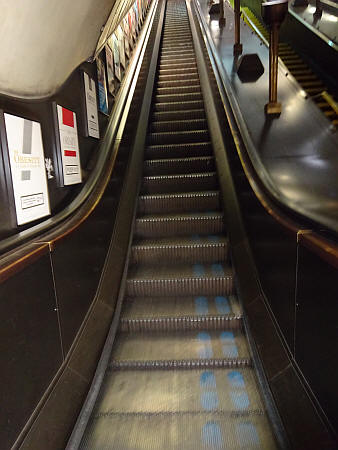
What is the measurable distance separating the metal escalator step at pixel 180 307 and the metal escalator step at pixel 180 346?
118 millimetres

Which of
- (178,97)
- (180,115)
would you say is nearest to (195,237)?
(180,115)

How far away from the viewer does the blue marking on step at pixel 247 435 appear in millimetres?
1438

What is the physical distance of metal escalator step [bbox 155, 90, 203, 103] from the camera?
5250 millimetres

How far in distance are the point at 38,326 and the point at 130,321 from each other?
91cm

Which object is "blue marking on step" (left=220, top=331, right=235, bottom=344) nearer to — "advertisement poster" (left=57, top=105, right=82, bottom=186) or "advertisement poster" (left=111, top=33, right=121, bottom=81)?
"advertisement poster" (left=57, top=105, right=82, bottom=186)

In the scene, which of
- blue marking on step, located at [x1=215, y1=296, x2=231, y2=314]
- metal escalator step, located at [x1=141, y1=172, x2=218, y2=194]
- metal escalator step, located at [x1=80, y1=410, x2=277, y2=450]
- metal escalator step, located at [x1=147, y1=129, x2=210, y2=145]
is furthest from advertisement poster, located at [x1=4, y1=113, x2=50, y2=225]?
metal escalator step, located at [x1=147, y1=129, x2=210, y2=145]

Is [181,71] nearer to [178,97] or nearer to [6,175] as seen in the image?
[178,97]

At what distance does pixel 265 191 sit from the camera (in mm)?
2029

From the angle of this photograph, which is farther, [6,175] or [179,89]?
[179,89]

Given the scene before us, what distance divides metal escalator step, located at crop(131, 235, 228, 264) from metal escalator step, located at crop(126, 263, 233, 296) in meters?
0.18

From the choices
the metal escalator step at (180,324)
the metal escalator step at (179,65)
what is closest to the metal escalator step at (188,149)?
the metal escalator step at (180,324)

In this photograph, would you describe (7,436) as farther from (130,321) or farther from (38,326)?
(130,321)

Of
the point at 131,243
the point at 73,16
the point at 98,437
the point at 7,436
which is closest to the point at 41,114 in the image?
the point at 73,16

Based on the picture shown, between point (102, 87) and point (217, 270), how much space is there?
87.9 inches
